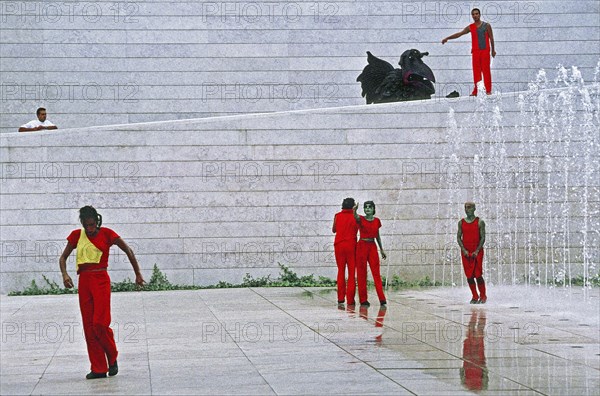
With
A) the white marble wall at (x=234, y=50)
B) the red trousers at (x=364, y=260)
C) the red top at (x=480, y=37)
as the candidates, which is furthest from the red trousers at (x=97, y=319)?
the white marble wall at (x=234, y=50)

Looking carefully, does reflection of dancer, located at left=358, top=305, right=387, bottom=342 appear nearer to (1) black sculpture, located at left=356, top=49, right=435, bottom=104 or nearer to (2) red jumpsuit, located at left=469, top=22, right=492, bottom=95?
(1) black sculpture, located at left=356, top=49, right=435, bottom=104

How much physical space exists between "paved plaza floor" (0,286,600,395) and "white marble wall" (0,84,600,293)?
3483 millimetres

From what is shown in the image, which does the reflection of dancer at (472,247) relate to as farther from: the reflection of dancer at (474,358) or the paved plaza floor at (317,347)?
the reflection of dancer at (474,358)

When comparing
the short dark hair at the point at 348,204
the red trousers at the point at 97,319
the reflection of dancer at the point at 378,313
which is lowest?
the reflection of dancer at the point at 378,313

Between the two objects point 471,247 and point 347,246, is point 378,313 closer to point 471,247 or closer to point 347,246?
point 347,246

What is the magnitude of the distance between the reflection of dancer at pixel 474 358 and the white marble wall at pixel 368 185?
25.5ft

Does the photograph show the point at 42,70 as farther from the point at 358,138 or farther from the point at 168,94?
the point at 358,138

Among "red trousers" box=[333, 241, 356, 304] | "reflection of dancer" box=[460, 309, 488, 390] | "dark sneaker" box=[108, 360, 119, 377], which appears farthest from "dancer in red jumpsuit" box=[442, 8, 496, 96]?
"dark sneaker" box=[108, 360, 119, 377]

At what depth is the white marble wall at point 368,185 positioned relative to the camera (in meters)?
21.2

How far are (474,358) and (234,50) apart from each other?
16.4 metres

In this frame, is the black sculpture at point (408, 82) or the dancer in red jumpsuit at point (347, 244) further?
the black sculpture at point (408, 82)

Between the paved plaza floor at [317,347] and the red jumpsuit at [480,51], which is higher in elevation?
the red jumpsuit at [480,51]

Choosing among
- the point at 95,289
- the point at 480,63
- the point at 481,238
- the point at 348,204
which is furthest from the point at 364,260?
the point at 480,63

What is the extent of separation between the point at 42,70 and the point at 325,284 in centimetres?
880
